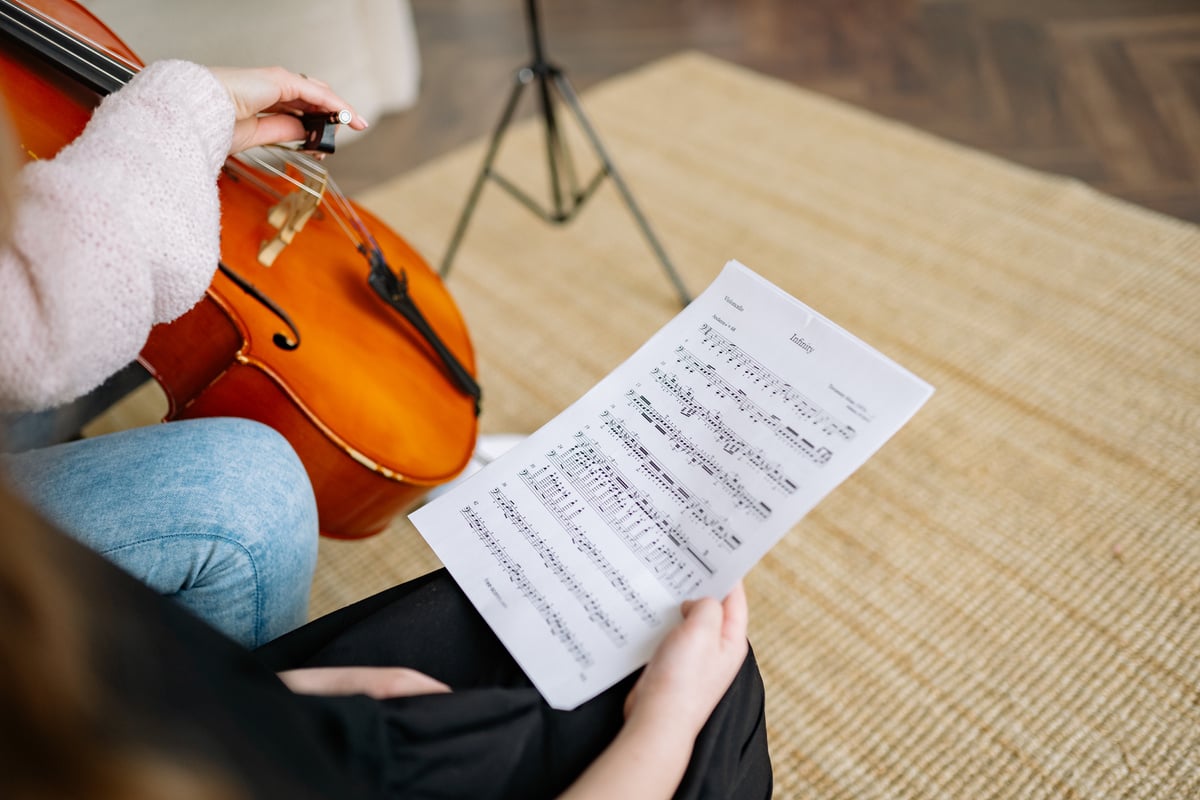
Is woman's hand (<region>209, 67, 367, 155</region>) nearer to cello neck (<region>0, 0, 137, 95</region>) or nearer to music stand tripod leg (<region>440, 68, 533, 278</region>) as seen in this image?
cello neck (<region>0, 0, 137, 95</region>)

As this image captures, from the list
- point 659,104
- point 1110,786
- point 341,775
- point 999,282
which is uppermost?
point 341,775

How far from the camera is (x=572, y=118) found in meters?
2.16

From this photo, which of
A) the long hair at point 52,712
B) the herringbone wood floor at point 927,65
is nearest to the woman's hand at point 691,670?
the long hair at point 52,712

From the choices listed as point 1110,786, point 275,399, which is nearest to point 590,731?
point 275,399

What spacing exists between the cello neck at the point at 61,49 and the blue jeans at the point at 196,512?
338 mm

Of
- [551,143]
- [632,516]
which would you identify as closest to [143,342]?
[632,516]

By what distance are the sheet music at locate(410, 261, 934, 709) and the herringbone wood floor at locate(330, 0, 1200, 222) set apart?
4.77 ft

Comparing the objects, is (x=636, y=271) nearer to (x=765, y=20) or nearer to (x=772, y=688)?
(x=772, y=688)

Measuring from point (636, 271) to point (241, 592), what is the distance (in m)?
1.13

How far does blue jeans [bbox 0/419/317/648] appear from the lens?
0.68m

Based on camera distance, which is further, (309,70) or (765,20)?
(765,20)

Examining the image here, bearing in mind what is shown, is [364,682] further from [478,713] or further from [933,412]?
[933,412]

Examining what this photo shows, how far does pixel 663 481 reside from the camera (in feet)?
2.04

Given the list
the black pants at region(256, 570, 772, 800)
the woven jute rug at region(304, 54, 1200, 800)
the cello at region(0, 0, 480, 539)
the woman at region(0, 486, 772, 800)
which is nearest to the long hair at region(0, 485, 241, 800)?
the woman at region(0, 486, 772, 800)
